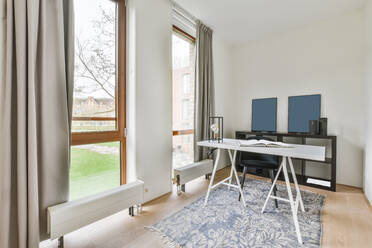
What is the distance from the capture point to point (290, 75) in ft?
11.2

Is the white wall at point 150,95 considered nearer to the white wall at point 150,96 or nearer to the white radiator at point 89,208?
the white wall at point 150,96

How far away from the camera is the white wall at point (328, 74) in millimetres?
2844

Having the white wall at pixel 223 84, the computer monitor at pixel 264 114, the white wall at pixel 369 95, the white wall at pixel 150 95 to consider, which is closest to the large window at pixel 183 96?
the white wall at pixel 150 95

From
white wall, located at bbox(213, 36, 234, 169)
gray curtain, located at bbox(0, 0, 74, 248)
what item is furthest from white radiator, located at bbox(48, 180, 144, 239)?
white wall, located at bbox(213, 36, 234, 169)

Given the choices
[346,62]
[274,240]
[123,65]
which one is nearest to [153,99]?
[123,65]

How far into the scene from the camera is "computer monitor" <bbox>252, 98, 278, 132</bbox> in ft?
11.7

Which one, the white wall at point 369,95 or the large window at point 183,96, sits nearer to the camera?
the white wall at point 369,95

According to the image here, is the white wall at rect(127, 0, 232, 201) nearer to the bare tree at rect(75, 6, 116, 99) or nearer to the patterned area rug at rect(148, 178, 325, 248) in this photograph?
the bare tree at rect(75, 6, 116, 99)

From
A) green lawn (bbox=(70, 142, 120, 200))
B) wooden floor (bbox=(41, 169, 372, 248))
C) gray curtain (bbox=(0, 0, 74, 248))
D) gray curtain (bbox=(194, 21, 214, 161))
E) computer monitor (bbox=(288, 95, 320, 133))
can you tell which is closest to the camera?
gray curtain (bbox=(0, 0, 74, 248))

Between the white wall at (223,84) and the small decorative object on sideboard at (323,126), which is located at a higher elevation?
the white wall at (223,84)

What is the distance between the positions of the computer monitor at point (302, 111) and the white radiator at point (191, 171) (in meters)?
1.75

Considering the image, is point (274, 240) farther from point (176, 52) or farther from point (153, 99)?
point (176, 52)

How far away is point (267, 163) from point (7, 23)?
114 inches

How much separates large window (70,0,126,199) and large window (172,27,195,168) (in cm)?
96
